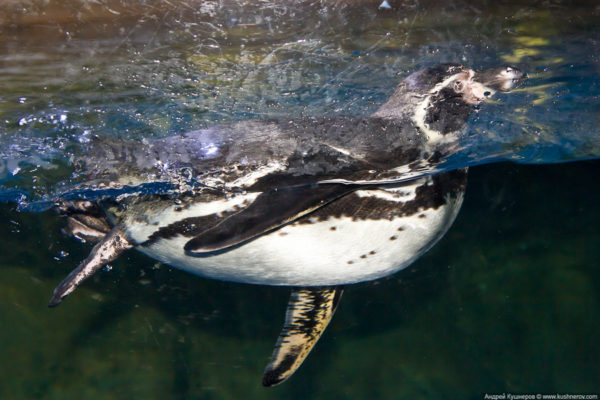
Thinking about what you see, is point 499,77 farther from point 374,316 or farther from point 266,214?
point 374,316

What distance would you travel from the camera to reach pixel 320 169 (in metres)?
2.21

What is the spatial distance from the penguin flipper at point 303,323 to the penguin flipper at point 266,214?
103 cm

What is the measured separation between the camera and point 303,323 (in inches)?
109

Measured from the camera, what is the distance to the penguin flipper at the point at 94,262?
219 cm

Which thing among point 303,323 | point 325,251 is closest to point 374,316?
point 303,323

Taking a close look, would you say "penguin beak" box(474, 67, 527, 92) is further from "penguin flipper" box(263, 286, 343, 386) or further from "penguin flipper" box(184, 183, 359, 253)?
"penguin flipper" box(263, 286, 343, 386)

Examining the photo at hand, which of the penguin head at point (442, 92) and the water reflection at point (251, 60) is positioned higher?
the water reflection at point (251, 60)

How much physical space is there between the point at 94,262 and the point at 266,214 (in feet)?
3.87

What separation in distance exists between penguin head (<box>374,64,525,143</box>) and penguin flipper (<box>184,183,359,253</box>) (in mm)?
636

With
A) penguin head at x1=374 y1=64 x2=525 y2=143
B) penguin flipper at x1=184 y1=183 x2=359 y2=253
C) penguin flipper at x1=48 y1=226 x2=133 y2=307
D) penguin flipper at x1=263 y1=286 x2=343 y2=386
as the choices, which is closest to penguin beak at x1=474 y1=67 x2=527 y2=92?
penguin head at x1=374 y1=64 x2=525 y2=143

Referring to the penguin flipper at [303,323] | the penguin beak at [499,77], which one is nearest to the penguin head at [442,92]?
the penguin beak at [499,77]

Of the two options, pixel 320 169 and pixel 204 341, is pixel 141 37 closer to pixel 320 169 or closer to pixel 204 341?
pixel 320 169

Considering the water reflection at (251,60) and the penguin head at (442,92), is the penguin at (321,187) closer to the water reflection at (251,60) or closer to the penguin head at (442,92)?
the penguin head at (442,92)

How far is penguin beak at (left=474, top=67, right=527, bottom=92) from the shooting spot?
2186 mm
